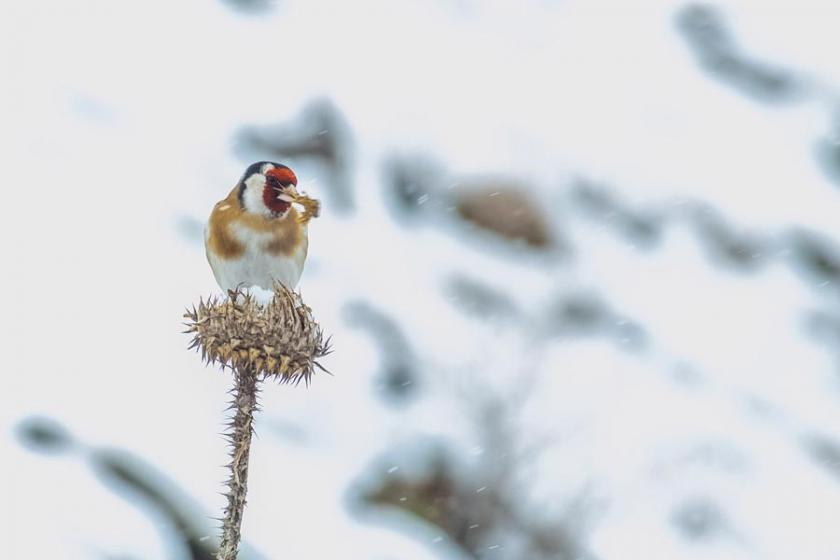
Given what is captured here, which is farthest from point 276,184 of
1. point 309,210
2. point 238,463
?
point 238,463

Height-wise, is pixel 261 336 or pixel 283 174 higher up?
pixel 283 174

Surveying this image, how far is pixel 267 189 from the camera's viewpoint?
3.67 meters

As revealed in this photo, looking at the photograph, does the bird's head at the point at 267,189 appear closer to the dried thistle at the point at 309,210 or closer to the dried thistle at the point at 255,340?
the dried thistle at the point at 309,210

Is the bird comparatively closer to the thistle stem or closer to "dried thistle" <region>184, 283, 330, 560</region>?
"dried thistle" <region>184, 283, 330, 560</region>

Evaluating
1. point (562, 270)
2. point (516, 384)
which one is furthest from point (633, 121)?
point (516, 384)

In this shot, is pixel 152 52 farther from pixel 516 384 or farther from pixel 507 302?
pixel 516 384

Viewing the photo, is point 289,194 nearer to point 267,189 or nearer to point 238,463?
point 267,189

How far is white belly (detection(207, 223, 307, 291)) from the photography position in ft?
11.9

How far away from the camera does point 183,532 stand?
729 cm

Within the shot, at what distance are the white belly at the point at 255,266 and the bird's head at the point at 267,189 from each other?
0.30 ft

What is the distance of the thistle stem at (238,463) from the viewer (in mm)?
2270

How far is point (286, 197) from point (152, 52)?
74.9 ft

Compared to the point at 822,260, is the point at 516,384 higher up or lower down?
Result: lower down

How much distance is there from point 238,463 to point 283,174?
52.5 inches
